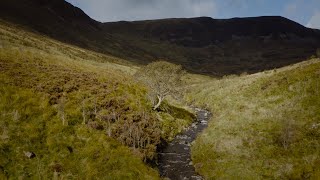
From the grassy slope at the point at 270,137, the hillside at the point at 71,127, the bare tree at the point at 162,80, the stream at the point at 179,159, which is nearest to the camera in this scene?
the hillside at the point at 71,127

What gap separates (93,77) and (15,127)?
2660cm

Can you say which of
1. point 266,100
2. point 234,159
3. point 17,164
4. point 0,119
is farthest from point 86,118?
point 266,100

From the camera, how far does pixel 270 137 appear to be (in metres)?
38.0

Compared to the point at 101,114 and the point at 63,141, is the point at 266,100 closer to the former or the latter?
the point at 101,114

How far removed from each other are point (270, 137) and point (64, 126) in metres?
22.5

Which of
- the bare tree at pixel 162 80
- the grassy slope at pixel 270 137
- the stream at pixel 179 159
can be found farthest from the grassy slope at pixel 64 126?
the bare tree at pixel 162 80

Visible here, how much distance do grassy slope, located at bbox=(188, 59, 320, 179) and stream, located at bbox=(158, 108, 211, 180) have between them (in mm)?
1030

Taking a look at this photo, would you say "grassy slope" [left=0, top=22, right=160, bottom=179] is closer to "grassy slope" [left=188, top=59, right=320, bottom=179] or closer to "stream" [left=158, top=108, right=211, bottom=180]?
"stream" [left=158, top=108, right=211, bottom=180]

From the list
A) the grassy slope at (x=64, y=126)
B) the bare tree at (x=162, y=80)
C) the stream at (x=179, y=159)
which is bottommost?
the stream at (x=179, y=159)

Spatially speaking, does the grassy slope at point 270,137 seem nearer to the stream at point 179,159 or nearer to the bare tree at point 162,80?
the stream at point 179,159

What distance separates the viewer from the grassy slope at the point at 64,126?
92.0ft

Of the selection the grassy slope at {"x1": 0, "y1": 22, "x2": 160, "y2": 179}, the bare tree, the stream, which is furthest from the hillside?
the bare tree

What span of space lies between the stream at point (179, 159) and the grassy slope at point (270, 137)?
3.38 feet

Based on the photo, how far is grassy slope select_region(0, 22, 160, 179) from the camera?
28.0m
